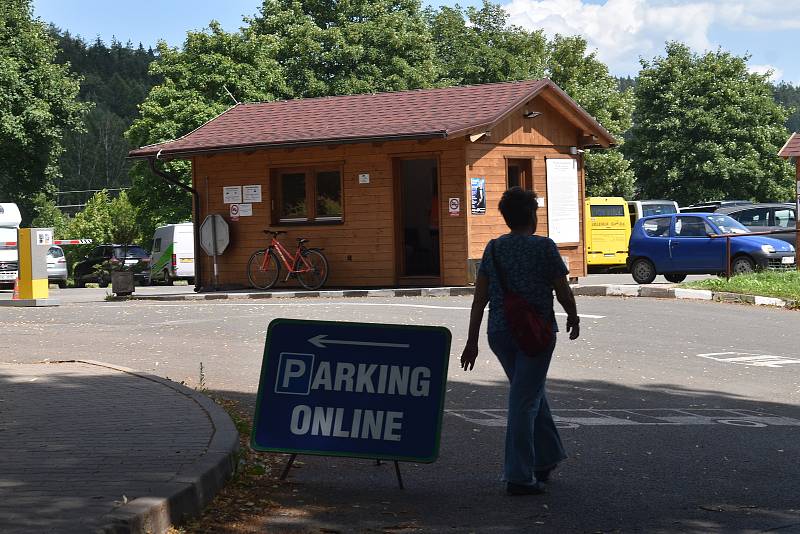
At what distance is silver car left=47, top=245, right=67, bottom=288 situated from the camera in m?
45.8

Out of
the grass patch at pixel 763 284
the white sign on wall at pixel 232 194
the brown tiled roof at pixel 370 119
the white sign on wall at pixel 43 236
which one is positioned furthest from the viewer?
the white sign on wall at pixel 232 194

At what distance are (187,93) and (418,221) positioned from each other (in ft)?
78.0

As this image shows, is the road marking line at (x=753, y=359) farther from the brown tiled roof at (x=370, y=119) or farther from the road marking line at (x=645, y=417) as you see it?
the brown tiled roof at (x=370, y=119)

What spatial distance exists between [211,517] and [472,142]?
19584 millimetres

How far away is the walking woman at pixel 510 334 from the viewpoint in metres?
6.84

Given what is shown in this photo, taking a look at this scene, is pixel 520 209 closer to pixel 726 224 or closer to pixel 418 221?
pixel 418 221

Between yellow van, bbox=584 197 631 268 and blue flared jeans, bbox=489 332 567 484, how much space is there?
2808 cm

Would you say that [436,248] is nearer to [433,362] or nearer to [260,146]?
[260,146]

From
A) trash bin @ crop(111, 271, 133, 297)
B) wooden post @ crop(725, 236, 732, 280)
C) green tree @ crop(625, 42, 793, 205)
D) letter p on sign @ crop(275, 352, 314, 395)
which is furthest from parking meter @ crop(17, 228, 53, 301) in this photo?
green tree @ crop(625, 42, 793, 205)

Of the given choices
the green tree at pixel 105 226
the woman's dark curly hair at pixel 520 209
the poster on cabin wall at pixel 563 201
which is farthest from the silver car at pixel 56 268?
the woman's dark curly hair at pixel 520 209

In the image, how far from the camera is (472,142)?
82.8 feet

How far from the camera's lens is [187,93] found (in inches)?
1964

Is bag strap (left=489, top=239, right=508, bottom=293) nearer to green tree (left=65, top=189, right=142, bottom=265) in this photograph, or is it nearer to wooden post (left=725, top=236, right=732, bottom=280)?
wooden post (left=725, top=236, right=732, bottom=280)

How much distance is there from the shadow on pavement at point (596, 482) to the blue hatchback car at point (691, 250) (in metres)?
16.0
